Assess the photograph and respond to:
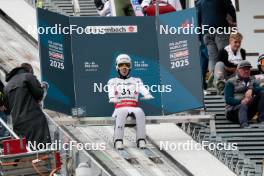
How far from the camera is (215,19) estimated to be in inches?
1176

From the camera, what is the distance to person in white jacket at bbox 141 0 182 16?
2961 cm

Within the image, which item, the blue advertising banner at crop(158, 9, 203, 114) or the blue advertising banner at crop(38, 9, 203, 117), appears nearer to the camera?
the blue advertising banner at crop(38, 9, 203, 117)

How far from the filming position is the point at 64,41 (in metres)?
28.1

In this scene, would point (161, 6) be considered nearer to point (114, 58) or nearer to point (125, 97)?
point (114, 58)

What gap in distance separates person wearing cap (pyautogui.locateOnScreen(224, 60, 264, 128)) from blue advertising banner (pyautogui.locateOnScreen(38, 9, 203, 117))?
0.71 metres

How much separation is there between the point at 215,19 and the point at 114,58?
2.45 m

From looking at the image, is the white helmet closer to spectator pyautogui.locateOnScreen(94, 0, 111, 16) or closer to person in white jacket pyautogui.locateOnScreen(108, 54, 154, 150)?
person in white jacket pyautogui.locateOnScreen(108, 54, 154, 150)

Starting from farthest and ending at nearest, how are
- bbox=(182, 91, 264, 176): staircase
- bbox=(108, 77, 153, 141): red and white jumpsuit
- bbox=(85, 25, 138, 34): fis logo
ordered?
bbox=(85, 25, 138, 34): fis logo
bbox=(182, 91, 264, 176): staircase
bbox=(108, 77, 153, 141): red and white jumpsuit

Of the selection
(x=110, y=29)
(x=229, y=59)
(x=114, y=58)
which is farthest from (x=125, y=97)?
(x=229, y=59)

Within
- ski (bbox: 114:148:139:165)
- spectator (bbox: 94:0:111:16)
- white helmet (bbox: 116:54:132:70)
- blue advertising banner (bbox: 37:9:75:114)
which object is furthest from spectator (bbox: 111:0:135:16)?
ski (bbox: 114:148:139:165)

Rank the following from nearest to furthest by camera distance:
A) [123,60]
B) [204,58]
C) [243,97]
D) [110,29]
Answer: [123,60] < [243,97] < [110,29] < [204,58]

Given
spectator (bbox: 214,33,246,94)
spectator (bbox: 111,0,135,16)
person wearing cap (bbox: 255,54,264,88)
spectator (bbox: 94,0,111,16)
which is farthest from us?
spectator (bbox: 94,0,111,16)

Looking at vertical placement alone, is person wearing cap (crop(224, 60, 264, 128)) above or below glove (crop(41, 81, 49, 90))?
below

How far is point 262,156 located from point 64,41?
12.2 ft
